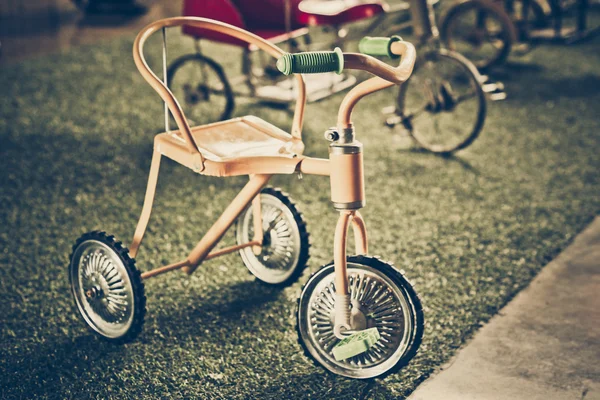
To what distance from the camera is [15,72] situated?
238 inches

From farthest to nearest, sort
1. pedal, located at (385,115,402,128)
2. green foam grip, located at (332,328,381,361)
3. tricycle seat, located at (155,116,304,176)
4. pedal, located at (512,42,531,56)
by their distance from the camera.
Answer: pedal, located at (512,42,531,56), pedal, located at (385,115,402,128), tricycle seat, located at (155,116,304,176), green foam grip, located at (332,328,381,361)

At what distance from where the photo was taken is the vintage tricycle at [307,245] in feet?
7.29

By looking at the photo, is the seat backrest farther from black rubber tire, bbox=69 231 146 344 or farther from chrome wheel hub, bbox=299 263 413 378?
chrome wheel hub, bbox=299 263 413 378

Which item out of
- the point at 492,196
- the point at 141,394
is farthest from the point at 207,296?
the point at 492,196

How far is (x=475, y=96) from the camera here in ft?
14.3

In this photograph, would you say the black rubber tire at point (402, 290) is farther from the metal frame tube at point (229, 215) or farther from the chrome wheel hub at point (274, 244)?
the chrome wheel hub at point (274, 244)

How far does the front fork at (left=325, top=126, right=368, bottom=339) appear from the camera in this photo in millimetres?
2217

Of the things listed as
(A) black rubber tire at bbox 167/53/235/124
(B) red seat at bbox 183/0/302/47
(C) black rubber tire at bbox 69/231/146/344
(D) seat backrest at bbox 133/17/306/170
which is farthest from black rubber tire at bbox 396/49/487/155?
(C) black rubber tire at bbox 69/231/146/344

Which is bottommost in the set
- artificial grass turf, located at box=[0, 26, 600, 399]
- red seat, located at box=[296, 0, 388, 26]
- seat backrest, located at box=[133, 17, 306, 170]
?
artificial grass turf, located at box=[0, 26, 600, 399]

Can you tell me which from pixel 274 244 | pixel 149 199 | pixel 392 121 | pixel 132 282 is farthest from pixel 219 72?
pixel 132 282

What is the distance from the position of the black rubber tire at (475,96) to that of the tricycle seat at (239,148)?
1813mm

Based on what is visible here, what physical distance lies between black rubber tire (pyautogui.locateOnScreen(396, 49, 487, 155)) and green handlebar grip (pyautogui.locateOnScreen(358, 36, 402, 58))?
205cm

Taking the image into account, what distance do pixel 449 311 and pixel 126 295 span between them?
123 centimetres

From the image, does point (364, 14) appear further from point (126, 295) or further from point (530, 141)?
point (126, 295)
